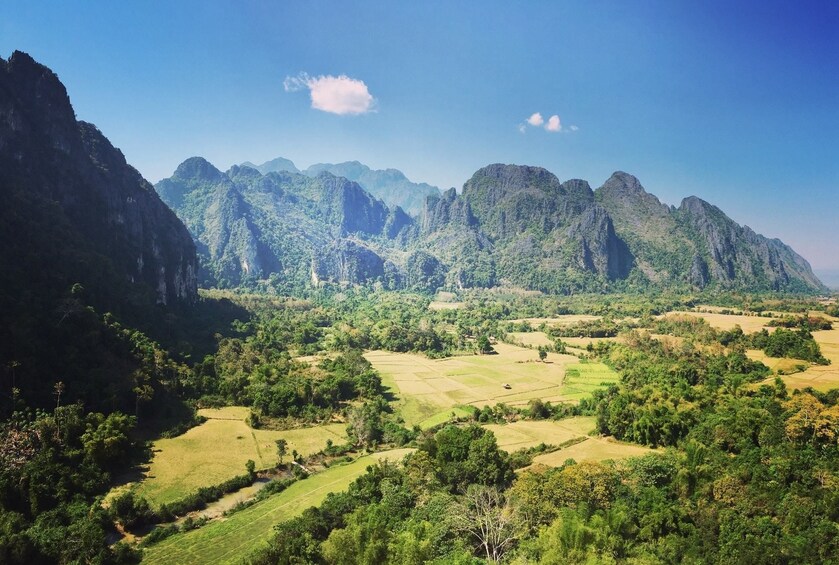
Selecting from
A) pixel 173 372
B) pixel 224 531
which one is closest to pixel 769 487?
pixel 224 531

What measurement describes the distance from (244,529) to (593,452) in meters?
31.8

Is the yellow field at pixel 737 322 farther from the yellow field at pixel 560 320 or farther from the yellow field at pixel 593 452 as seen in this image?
the yellow field at pixel 593 452

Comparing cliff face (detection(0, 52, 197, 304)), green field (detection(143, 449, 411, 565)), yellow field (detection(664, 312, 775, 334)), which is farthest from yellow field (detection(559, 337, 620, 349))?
cliff face (detection(0, 52, 197, 304))

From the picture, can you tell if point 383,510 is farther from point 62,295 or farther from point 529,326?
point 529,326

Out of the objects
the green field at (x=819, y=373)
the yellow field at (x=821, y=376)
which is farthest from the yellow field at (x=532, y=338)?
the yellow field at (x=821, y=376)

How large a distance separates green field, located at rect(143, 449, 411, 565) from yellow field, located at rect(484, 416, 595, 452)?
16171 millimetres

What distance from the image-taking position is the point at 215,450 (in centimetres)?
4728

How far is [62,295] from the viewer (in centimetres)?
5781

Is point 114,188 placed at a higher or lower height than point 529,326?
higher

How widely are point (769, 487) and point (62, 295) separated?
72.8m

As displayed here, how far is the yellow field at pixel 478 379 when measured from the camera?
66.4 metres

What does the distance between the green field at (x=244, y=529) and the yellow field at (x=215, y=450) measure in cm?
553

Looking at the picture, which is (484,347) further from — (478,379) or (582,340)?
(582,340)

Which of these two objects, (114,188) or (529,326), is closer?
(114,188)
